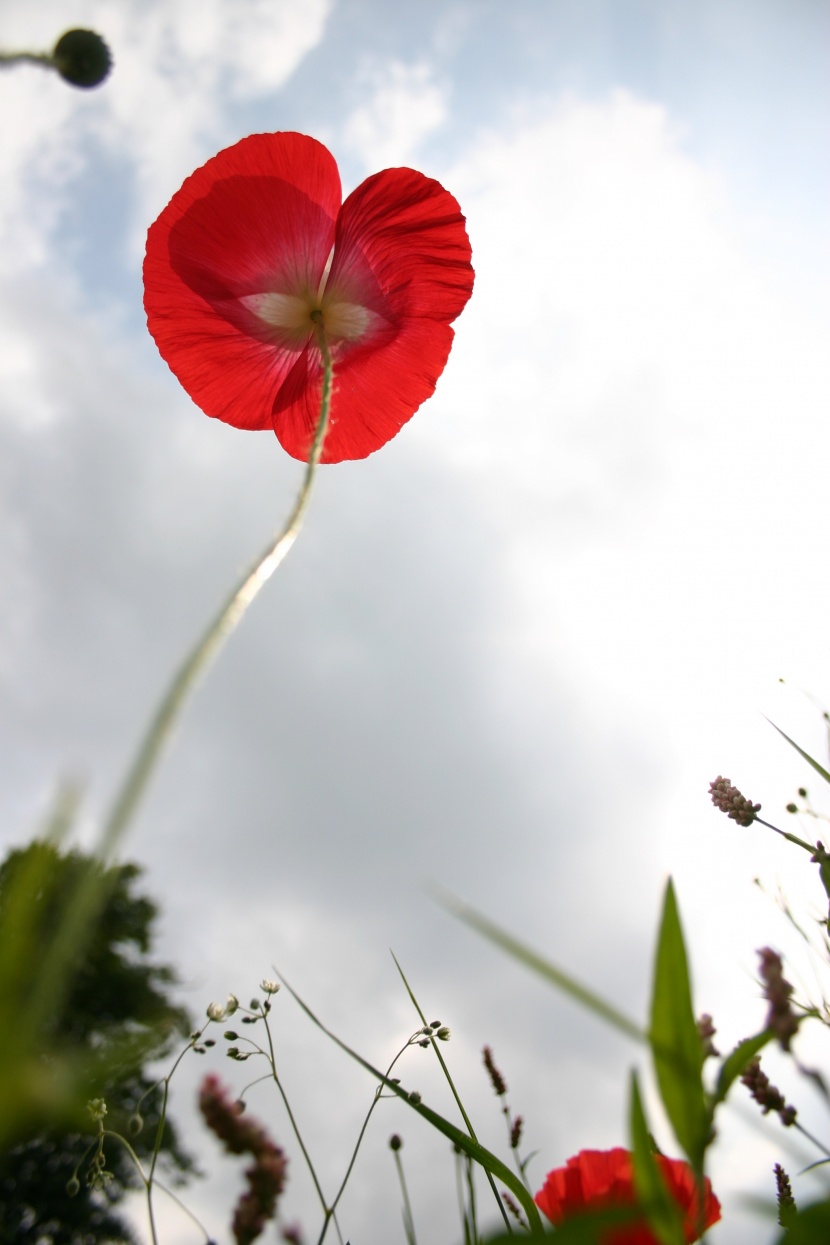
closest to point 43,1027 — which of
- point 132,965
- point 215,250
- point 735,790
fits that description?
point 735,790

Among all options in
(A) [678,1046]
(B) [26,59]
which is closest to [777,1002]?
(A) [678,1046]

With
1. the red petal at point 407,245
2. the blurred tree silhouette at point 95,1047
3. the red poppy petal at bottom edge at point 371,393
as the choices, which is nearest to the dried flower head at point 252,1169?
the blurred tree silhouette at point 95,1047

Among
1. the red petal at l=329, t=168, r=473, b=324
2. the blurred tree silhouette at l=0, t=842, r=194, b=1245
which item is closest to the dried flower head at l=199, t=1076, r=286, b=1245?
the blurred tree silhouette at l=0, t=842, r=194, b=1245

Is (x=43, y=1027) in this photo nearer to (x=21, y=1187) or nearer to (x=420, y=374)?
(x=420, y=374)

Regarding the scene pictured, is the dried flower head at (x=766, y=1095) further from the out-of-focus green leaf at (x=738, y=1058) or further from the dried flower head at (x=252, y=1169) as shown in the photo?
the dried flower head at (x=252, y=1169)

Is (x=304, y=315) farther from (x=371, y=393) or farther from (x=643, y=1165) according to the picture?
(x=643, y=1165)
